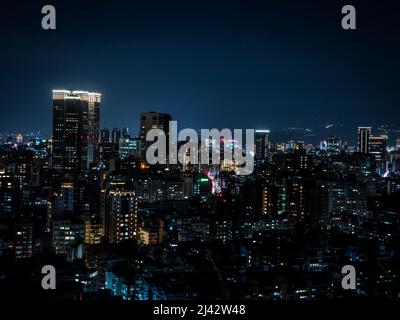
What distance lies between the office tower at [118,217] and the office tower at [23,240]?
168 centimetres

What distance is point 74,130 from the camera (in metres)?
15.0

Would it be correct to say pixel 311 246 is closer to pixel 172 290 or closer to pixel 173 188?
pixel 172 290

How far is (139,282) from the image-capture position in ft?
17.9

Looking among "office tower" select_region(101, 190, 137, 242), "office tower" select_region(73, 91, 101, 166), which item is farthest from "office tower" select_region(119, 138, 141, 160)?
"office tower" select_region(101, 190, 137, 242)

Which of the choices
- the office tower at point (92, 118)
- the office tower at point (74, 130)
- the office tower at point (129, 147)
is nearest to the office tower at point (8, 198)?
the office tower at point (74, 130)

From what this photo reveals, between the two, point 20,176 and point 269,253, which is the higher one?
point 20,176

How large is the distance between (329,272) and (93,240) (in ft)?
15.8

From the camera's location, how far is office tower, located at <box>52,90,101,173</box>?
13333mm

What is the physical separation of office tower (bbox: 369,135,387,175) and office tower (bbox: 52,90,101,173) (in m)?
7.12

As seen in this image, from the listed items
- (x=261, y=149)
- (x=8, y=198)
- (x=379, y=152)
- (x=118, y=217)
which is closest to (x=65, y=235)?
(x=118, y=217)

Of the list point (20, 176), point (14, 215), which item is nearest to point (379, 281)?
point (14, 215)

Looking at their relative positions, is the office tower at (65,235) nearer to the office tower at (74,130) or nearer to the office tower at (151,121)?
the office tower at (74,130)

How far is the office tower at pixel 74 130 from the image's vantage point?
13.3 m
